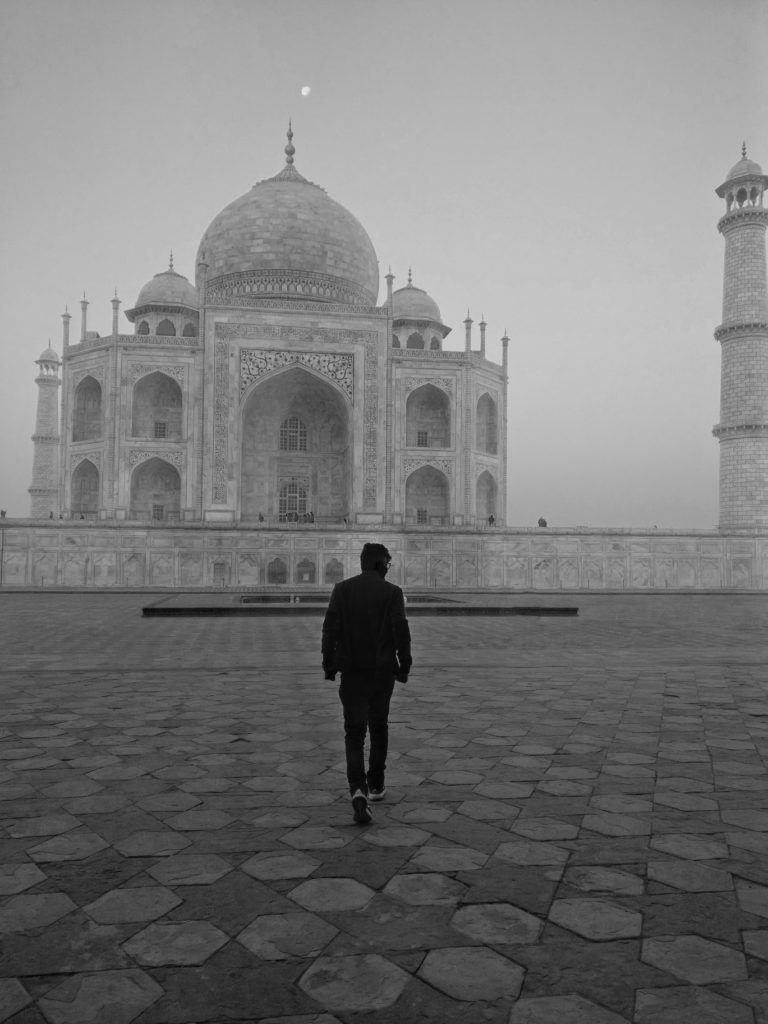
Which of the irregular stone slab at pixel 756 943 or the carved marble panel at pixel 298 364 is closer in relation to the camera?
the irregular stone slab at pixel 756 943

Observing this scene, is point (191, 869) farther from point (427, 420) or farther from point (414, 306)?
point (414, 306)

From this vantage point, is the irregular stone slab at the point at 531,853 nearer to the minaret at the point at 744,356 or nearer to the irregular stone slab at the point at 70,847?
the irregular stone slab at the point at 70,847

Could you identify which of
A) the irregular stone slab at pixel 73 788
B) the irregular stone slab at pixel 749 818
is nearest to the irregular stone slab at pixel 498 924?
the irregular stone slab at pixel 749 818

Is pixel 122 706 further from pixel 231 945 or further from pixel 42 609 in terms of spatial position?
pixel 42 609

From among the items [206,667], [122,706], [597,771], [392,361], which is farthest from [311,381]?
[597,771]

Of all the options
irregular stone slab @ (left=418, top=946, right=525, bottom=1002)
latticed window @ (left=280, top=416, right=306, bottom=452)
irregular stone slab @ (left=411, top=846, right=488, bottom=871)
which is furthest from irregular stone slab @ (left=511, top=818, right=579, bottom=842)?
latticed window @ (left=280, top=416, right=306, bottom=452)

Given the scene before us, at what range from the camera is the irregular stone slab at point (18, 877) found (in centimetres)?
238

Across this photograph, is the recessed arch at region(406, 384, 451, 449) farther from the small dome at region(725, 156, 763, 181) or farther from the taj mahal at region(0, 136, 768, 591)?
the small dome at region(725, 156, 763, 181)

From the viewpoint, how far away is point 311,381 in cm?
2739

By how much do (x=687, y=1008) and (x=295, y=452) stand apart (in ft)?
89.4

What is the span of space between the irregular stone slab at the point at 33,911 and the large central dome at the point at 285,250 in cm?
2737

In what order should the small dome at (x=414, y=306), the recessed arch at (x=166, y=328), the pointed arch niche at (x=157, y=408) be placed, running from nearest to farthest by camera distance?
the pointed arch niche at (x=157, y=408) → the recessed arch at (x=166, y=328) → the small dome at (x=414, y=306)

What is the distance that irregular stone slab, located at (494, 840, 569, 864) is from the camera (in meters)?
2.62

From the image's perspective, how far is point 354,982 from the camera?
1859 millimetres
